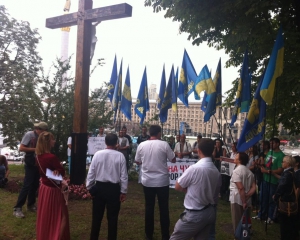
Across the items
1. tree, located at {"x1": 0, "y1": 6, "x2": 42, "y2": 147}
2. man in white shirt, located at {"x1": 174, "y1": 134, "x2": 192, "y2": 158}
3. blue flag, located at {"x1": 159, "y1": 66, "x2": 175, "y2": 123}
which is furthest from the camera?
tree, located at {"x1": 0, "y1": 6, "x2": 42, "y2": 147}

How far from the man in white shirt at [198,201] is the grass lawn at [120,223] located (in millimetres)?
1960

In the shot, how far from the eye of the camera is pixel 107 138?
4969 mm

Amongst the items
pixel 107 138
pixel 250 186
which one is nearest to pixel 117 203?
pixel 107 138

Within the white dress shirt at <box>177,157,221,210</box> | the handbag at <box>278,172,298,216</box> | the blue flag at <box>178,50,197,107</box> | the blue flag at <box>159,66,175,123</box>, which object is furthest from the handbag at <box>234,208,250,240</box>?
the blue flag at <box>159,66,175,123</box>

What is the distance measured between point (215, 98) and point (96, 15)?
366cm

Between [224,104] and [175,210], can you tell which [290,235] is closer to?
[175,210]

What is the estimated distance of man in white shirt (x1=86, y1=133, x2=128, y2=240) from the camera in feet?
16.0

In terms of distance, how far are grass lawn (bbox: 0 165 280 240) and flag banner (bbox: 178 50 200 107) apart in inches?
162

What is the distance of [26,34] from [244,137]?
23.6 meters

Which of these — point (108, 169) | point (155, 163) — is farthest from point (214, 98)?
point (108, 169)

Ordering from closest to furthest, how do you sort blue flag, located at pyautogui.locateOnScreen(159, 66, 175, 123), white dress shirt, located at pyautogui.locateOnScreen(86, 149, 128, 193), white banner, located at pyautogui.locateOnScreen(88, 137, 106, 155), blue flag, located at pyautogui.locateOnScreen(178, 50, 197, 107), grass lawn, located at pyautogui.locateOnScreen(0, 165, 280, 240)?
white dress shirt, located at pyautogui.locateOnScreen(86, 149, 128, 193), grass lawn, located at pyautogui.locateOnScreen(0, 165, 280, 240), white banner, located at pyautogui.locateOnScreen(88, 137, 106, 155), blue flag, located at pyautogui.locateOnScreen(178, 50, 197, 107), blue flag, located at pyautogui.locateOnScreen(159, 66, 175, 123)

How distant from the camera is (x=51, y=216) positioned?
491 centimetres

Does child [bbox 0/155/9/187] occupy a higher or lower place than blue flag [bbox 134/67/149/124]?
lower

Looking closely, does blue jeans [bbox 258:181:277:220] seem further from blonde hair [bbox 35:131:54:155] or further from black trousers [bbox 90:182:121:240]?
blonde hair [bbox 35:131:54:155]
